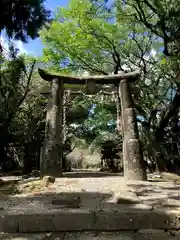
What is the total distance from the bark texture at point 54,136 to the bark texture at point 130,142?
179 cm

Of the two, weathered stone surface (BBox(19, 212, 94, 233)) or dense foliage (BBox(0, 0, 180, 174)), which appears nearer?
weathered stone surface (BBox(19, 212, 94, 233))

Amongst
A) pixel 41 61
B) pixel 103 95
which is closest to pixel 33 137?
pixel 41 61

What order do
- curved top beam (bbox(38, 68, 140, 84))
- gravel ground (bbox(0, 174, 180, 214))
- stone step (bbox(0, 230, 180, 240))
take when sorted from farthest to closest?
curved top beam (bbox(38, 68, 140, 84))
gravel ground (bbox(0, 174, 180, 214))
stone step (bbox(0, 230, 180, 240))

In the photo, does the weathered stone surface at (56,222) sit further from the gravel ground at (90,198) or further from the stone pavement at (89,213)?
the gravel ground at (90,198)

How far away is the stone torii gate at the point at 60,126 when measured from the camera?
282 inches

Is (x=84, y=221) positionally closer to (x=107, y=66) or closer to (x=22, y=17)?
(x=22, y=17)

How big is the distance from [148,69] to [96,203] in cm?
1084

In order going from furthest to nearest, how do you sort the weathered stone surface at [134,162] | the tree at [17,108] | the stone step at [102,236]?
the tree at [17,108] → the weathered stone surface at [134,162] → the stone step at [102,236]

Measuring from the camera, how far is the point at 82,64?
1405cm

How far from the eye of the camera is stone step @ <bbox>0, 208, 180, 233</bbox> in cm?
322

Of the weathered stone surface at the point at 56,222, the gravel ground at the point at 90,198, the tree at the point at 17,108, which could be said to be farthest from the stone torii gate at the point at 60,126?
the tree at the point at 17,108

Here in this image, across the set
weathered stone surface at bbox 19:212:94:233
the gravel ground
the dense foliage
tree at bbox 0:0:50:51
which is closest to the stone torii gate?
the gravel ground

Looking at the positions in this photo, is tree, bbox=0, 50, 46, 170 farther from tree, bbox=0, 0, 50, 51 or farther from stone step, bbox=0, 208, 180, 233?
stone step, bbox=0, 208, 180, 233

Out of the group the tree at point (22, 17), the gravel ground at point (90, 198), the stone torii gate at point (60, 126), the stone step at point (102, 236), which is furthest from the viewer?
the stone torii gate at point (60, 126)
